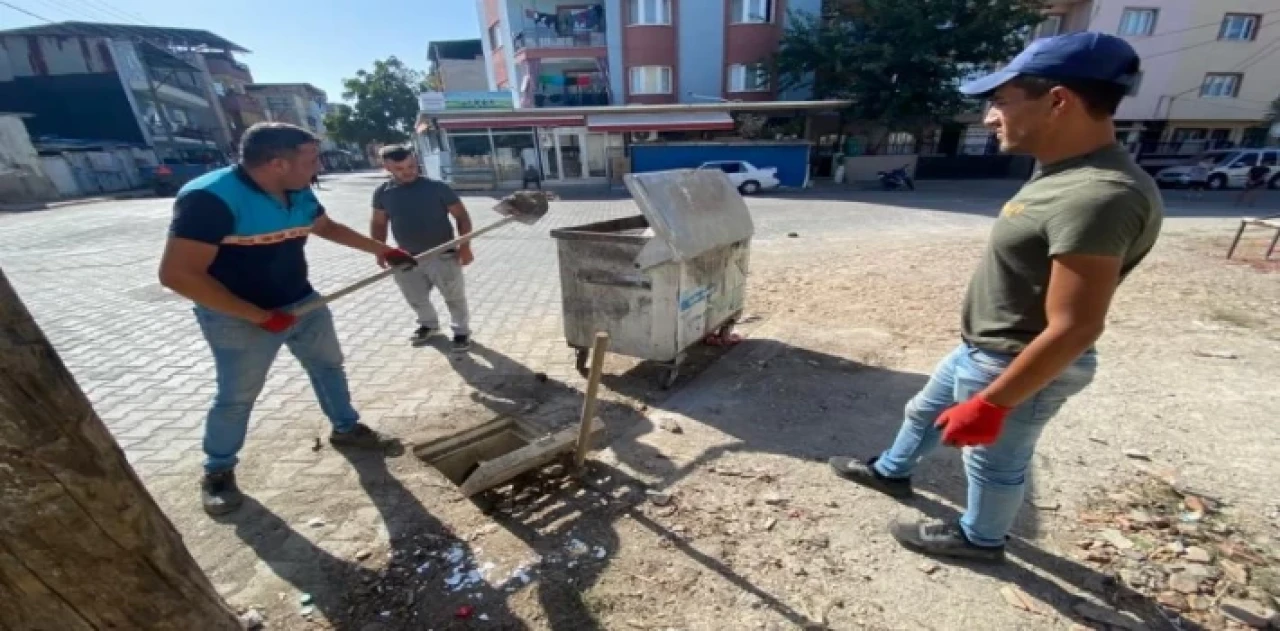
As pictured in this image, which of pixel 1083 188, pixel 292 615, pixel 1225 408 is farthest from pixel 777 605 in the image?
pixel 1225 408

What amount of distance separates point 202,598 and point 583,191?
1973 cm

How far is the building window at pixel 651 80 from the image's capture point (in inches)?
900

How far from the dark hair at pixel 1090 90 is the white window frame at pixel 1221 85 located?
107ft

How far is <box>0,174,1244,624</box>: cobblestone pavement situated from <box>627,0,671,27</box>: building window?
55.9 ft

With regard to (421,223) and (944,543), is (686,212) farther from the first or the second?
(944,543)

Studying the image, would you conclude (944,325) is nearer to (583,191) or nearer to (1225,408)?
(1225,408)

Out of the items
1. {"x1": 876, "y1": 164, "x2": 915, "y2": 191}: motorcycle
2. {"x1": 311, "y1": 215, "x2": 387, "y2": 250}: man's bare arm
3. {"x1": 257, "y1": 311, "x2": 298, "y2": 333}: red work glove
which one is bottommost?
{"x1": 876, "y1": 164, "x2": 915, "y2": 191}: motorcycle

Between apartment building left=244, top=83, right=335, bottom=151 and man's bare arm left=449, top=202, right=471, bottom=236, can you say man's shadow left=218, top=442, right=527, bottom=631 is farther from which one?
apartment building left=244, top=83, right=335, bottom=151

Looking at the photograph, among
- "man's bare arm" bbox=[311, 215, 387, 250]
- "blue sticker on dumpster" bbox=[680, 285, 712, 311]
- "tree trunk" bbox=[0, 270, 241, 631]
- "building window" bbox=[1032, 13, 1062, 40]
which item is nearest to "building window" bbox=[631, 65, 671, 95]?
"building window" bbox=[1032, 13, 1062, 40]

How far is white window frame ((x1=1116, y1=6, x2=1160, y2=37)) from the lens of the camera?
2162cm

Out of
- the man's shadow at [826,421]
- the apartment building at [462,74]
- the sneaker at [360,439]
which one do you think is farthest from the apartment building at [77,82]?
the man's shadow at [826,421]

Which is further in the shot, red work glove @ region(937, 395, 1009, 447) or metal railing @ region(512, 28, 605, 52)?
metal railing @ region(512, 28, 605, 52)

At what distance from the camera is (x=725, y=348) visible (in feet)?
14.7

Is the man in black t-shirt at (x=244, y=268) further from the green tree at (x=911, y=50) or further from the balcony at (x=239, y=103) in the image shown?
the balcony at (x=239, y=103)
